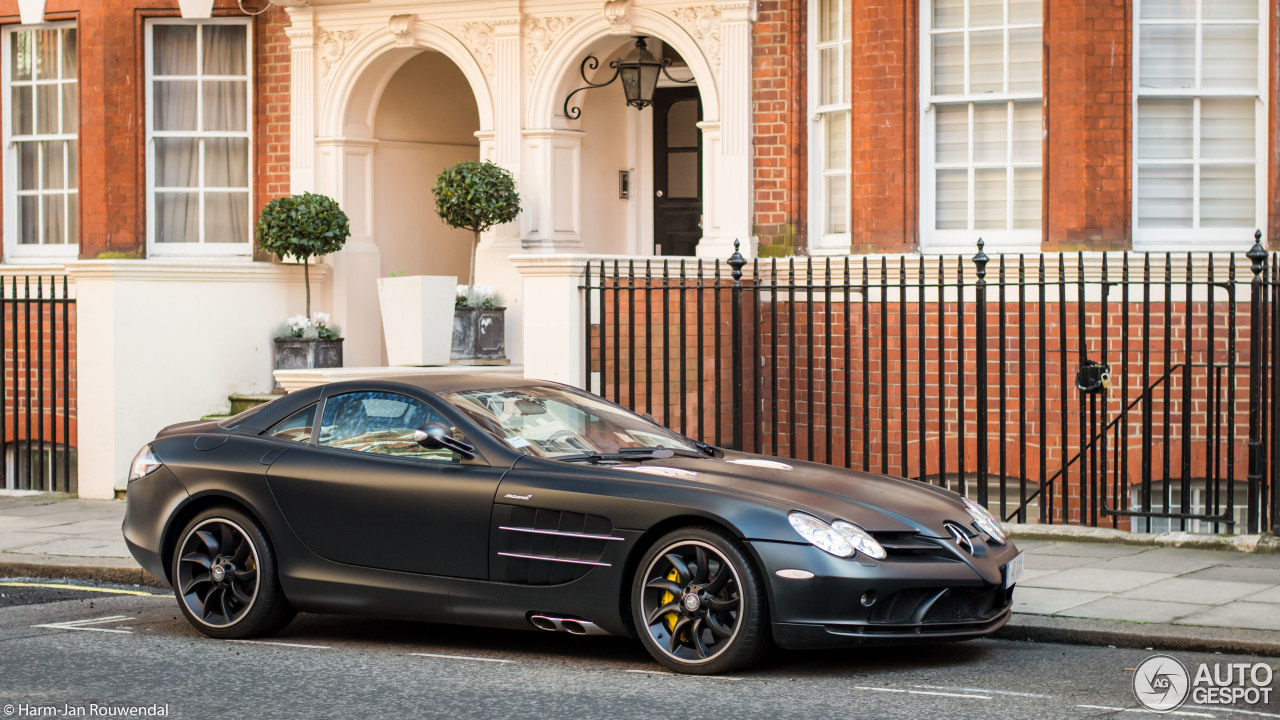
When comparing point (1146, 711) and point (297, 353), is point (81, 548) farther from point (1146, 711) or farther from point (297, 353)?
point (1146, 711)

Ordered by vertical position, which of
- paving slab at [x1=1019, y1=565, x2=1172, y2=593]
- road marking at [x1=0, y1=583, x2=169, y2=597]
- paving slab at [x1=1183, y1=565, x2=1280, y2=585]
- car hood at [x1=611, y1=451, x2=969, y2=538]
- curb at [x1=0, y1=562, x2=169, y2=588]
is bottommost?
road marking at [x1=0, y1=583, x2=169, y2=597]

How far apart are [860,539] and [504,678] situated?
1602 millimetres

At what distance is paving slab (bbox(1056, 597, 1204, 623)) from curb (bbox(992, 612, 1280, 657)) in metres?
0.10

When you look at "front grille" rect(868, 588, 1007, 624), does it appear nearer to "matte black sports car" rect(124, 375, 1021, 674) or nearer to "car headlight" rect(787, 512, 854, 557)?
"matte black sports car" rect(124, 375, 1021, 674)

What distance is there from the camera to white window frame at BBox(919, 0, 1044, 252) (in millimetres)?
12211

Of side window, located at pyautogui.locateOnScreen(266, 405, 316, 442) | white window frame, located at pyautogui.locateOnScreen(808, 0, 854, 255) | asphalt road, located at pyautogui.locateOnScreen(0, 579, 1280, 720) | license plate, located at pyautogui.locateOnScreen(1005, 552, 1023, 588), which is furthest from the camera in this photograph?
white window frame, located at pyautogui.locateOnScreen(808, 0, 854, 255)

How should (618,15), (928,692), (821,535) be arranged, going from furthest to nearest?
(618,15)
(821,535)
(928,692)

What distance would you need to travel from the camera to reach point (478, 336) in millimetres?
14320

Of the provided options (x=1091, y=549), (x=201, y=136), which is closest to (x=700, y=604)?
(x=1091, y=549)

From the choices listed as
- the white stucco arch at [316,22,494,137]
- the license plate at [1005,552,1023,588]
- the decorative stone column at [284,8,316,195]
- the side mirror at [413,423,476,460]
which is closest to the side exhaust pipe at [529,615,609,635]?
the side mirror at [413,423,476,460]

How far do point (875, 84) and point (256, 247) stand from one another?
671cm

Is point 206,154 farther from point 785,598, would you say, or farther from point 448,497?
point 785,598

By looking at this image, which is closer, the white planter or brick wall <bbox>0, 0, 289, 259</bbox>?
the white planter
